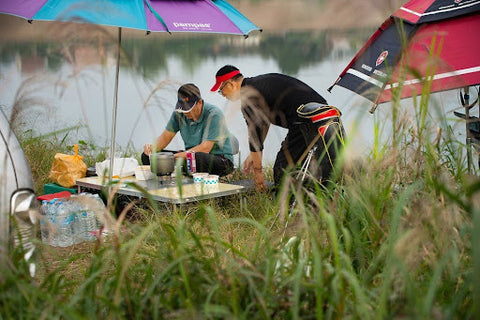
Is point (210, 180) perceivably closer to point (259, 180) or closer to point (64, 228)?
point (259, 180)

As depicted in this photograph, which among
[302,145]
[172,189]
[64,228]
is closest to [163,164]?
[172,189]

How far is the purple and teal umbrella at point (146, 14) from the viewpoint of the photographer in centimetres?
426

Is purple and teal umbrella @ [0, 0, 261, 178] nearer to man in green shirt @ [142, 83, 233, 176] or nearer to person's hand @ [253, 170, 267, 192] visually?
man in green shirt @ [142, 83, 233, 176]

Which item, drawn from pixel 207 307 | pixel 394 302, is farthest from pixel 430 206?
pixel 207 307

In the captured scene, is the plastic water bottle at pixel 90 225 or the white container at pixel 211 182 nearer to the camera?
the plastic water bottle at pixel 90 225

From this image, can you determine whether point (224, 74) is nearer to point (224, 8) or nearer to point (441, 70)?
point (224, 8)

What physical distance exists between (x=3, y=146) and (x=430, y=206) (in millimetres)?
1547

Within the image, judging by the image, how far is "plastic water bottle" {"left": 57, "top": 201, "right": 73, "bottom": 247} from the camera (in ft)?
14.5

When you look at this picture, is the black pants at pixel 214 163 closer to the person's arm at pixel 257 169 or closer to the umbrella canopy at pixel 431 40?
the person's arm at pixel 257 169

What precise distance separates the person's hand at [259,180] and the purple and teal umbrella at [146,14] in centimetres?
122

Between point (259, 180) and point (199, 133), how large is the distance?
4.78ft

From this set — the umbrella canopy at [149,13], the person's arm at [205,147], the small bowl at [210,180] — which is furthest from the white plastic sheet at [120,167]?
the umbrella canopy at [149,13]

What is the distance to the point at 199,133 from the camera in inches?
241

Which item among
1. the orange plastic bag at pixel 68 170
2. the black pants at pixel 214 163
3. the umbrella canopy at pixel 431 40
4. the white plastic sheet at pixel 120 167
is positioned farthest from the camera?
the black pants at pixel 214 163
